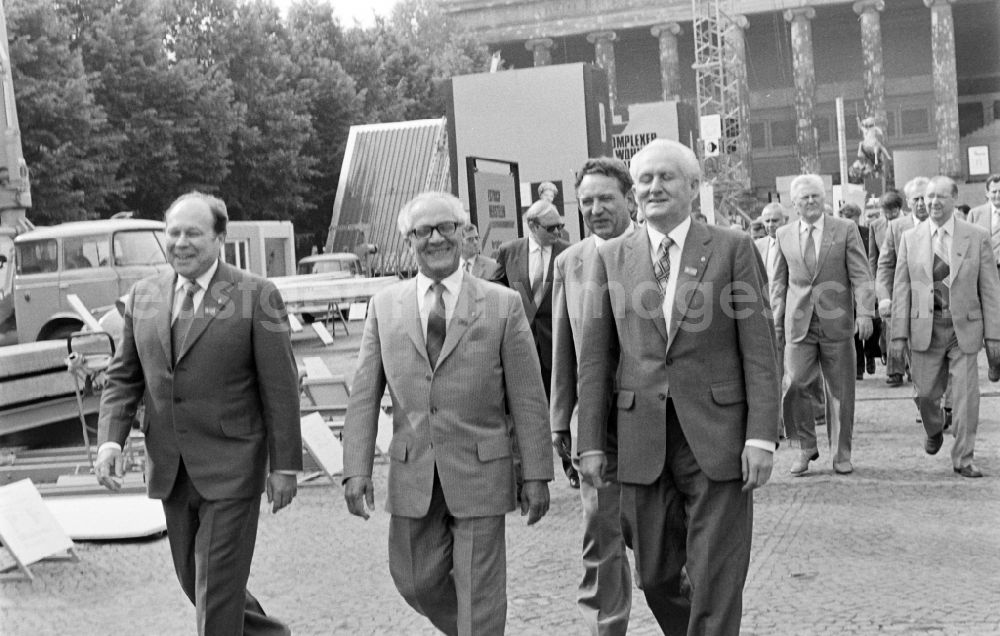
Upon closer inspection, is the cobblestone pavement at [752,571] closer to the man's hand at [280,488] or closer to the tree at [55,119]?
the man's hand at [280,488]

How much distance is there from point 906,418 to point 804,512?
459cm

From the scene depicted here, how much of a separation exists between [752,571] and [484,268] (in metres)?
3.04

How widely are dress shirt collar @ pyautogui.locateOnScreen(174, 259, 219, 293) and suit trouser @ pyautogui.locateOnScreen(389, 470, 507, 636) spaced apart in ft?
3.88

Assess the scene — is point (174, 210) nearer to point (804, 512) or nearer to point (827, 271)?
point (804, 512)

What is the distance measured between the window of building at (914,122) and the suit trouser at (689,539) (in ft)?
258

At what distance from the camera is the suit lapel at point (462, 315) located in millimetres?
5098

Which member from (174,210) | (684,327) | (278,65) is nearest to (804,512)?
(684,327)

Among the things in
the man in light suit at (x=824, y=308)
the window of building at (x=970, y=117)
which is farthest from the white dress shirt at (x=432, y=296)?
the window of building at (x=970, y=117)

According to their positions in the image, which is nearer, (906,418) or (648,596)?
(648,596)

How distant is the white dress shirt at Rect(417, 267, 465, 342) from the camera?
5180 millimetres

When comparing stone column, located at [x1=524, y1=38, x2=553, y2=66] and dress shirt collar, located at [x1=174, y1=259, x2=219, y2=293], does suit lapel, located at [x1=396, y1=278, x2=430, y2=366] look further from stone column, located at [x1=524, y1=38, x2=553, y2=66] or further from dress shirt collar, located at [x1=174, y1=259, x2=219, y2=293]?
stone column, located at [x1=524, y1=38, x2=553, y2=66]

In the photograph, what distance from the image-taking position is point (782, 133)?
81.1 metres

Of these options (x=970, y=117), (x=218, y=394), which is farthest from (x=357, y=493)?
(x=970, y=117)

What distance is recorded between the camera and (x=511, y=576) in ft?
24.4
